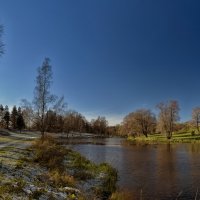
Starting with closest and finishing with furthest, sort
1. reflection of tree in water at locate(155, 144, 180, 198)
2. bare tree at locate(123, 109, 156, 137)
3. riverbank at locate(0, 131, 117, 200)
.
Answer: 1. riverbank at locate(0, 131, 117, 200)
2. reflection of tree in water at locate(155, 144, 180, 198)
3. bare tree at locate(123, 109, 156, 137)

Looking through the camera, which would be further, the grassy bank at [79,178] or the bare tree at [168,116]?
the bare tree at [168,116]

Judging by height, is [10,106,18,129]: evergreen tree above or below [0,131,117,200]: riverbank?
above

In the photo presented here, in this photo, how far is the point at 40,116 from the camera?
120 feet

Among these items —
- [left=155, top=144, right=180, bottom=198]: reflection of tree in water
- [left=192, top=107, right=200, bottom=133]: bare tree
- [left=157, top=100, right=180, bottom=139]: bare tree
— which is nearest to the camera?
[left=155, top=144, right=180, bottom=198]: reflection of tree in water

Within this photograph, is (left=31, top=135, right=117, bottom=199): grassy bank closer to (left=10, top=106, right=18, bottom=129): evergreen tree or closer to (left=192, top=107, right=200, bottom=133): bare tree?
(left=192, top=107, right=200, bottom=133): bare tree

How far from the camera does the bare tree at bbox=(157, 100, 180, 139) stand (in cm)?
8225

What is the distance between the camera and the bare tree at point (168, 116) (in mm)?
82250

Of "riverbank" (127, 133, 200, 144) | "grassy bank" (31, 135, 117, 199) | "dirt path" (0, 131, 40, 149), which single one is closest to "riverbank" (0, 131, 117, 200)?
"grassy bank" (31, 135, 117, 199)

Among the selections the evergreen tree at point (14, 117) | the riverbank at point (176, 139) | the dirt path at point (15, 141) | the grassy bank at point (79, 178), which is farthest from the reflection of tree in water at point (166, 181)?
the evergreen tree at point (14, 117)

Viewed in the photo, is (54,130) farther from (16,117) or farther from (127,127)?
(127,127)

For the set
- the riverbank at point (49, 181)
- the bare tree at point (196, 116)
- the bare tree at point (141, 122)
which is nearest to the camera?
the riverbank at point (49, 181)

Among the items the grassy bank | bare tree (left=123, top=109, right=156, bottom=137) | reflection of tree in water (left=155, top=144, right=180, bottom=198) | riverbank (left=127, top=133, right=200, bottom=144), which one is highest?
bare tree (left=123, top=109, right=156, bottom=137)

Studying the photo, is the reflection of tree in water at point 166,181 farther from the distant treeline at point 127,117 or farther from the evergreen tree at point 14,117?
the evergreen tree at point 14,117

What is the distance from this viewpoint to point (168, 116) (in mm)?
82562
